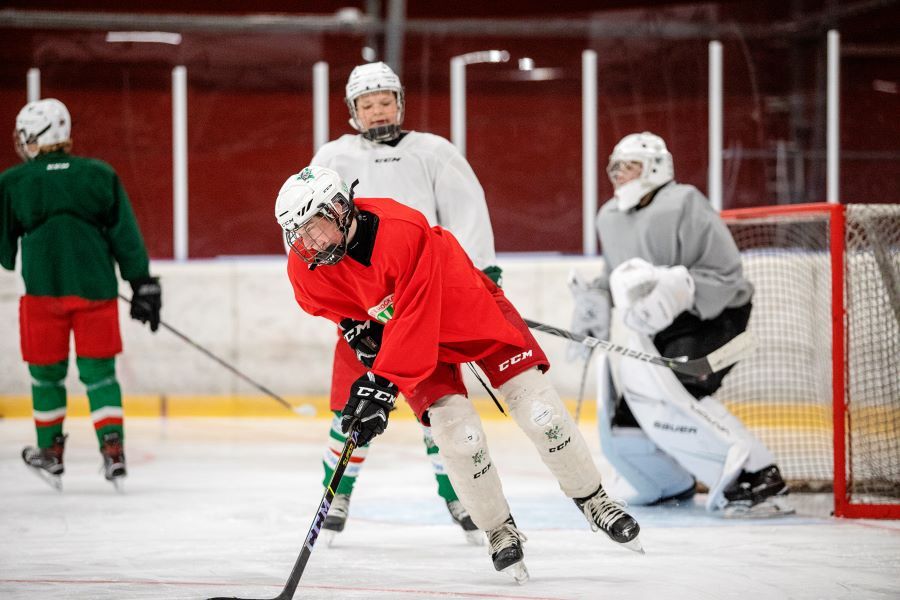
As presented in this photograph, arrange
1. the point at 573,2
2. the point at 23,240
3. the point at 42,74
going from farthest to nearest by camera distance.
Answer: the point at 573,2 → the point at 42,74 → the point at 23,240

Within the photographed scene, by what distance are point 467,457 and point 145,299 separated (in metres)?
2.04

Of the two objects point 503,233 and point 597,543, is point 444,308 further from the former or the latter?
point 503,233

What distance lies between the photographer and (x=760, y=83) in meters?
6.98

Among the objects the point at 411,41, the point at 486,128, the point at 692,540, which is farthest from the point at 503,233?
the point at 692,540

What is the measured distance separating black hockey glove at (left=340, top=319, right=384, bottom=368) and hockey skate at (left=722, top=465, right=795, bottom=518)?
56.8 inches

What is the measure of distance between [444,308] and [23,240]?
2.16 meters

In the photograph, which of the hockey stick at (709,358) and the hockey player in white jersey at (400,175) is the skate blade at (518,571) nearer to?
the hockey player in white jersey at (400,175)

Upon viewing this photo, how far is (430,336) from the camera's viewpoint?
2.69m

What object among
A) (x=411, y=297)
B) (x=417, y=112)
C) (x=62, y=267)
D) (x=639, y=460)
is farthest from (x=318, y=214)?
(x=417, y=112)

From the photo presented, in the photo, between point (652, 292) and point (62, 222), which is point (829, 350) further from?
point (62, 222)

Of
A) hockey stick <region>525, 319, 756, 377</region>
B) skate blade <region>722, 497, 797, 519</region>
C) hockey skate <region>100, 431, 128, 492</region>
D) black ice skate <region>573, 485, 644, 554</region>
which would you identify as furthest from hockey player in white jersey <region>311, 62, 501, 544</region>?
hockey skate <region>100, 431, 128, 492</region>

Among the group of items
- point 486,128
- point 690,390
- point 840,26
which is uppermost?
point 840,26

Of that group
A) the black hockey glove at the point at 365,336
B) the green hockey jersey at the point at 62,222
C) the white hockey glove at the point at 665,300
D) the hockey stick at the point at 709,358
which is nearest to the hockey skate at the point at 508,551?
the black hockey glove at the point at 365,336

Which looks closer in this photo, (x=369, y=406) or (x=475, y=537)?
(x=369, y=406)
